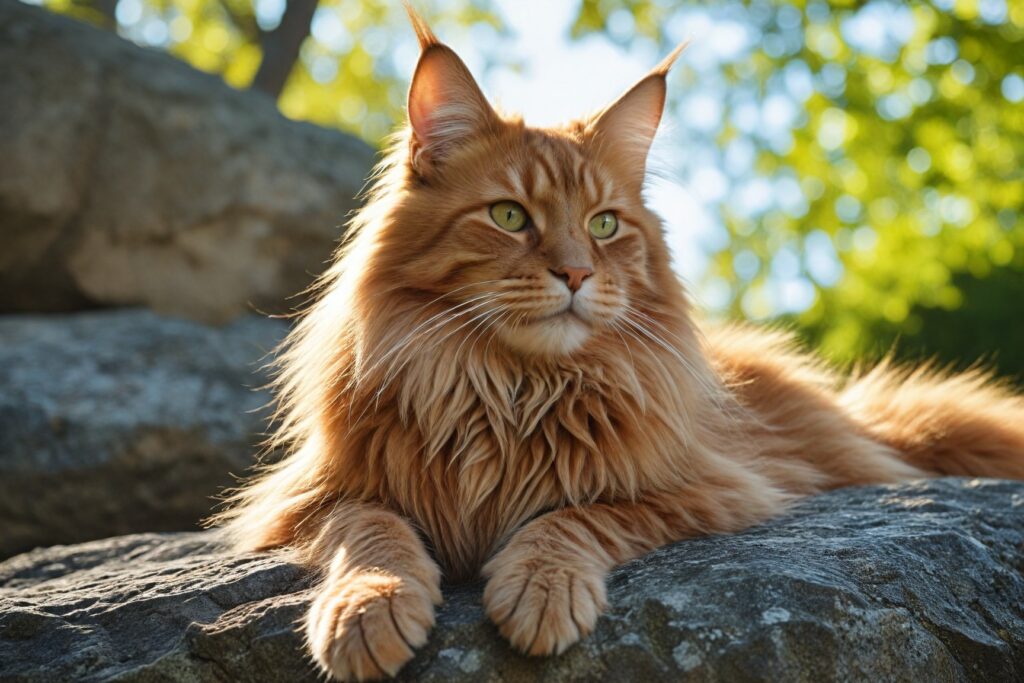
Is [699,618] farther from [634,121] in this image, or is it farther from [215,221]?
[215,221]

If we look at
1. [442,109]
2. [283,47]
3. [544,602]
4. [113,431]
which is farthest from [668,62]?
[283,47]

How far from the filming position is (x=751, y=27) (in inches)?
375

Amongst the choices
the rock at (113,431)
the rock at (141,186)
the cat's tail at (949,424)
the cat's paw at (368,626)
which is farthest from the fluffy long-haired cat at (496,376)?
the rock at (141,186)

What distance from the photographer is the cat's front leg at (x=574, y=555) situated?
2.09 m

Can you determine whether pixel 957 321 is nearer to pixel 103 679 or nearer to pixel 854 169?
pixel 854 169

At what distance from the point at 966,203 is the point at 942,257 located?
1610mm

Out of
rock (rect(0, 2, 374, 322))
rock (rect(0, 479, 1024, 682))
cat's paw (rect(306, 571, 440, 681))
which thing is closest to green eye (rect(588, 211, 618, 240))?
rock (rect(0, 479, 1024, 682))

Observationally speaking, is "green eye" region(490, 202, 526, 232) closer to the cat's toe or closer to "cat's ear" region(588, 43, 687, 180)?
"cat's ear" region(588, 43, 687, 180)

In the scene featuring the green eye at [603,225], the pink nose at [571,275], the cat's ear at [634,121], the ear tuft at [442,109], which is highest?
the cat's ear at [634,121]

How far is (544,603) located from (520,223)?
1152 mm

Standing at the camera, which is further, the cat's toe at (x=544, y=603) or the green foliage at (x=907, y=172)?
the green foliage at (x=907, y=172)

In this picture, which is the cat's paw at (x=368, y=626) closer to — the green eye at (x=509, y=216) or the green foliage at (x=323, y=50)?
the green eye at (x=509, y=216)

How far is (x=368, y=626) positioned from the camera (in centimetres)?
205

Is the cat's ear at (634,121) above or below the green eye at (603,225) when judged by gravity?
above
